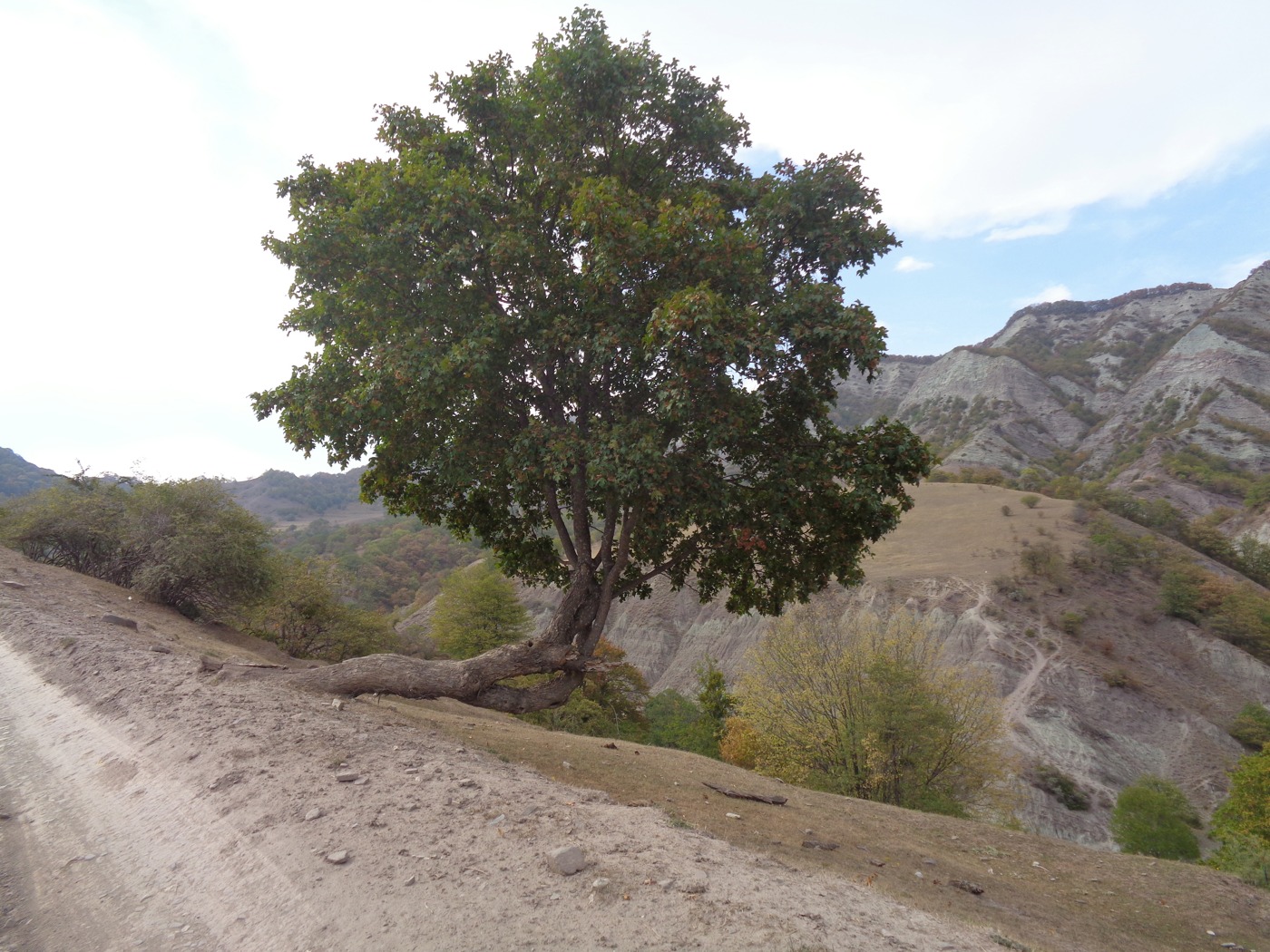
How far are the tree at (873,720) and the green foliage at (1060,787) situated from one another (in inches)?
376

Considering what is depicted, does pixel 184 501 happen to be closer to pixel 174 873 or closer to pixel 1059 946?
pixel 174 873

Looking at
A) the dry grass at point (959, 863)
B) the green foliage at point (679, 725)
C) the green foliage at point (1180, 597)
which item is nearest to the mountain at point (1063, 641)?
the green foliage at point (1180, 597)

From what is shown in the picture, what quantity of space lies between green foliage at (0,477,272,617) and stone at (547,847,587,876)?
77.3ft

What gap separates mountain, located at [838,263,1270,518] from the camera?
82.8 meters

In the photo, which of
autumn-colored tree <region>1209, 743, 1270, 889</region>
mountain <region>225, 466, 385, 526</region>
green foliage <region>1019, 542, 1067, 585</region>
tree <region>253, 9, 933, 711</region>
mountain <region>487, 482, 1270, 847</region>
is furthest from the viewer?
mountain <region>225, 466, 385, 526</region>

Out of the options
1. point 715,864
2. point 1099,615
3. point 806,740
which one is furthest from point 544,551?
point 1099,615

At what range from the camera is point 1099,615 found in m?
Answer: 45.1

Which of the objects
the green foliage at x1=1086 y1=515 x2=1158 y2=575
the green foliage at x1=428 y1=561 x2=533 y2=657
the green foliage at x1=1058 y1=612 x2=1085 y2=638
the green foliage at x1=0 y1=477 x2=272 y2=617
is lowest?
the green foliage at x1=1058 y1=612 x2=1085 y2=638

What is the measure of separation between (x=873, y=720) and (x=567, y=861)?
19176 mm

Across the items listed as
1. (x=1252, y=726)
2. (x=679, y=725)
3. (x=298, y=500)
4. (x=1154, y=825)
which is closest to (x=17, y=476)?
(x=298, y=500)

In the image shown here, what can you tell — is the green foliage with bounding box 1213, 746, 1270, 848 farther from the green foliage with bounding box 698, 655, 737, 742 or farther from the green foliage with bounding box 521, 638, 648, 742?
the green foliage with bounding box 521, 638, 648, 742

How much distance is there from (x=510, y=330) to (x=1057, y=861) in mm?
11148

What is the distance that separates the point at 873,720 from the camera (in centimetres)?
2114

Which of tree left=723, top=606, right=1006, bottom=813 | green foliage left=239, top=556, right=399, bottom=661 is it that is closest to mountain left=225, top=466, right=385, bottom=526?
green foliage left=239, top=556, right=399, bottom=661
